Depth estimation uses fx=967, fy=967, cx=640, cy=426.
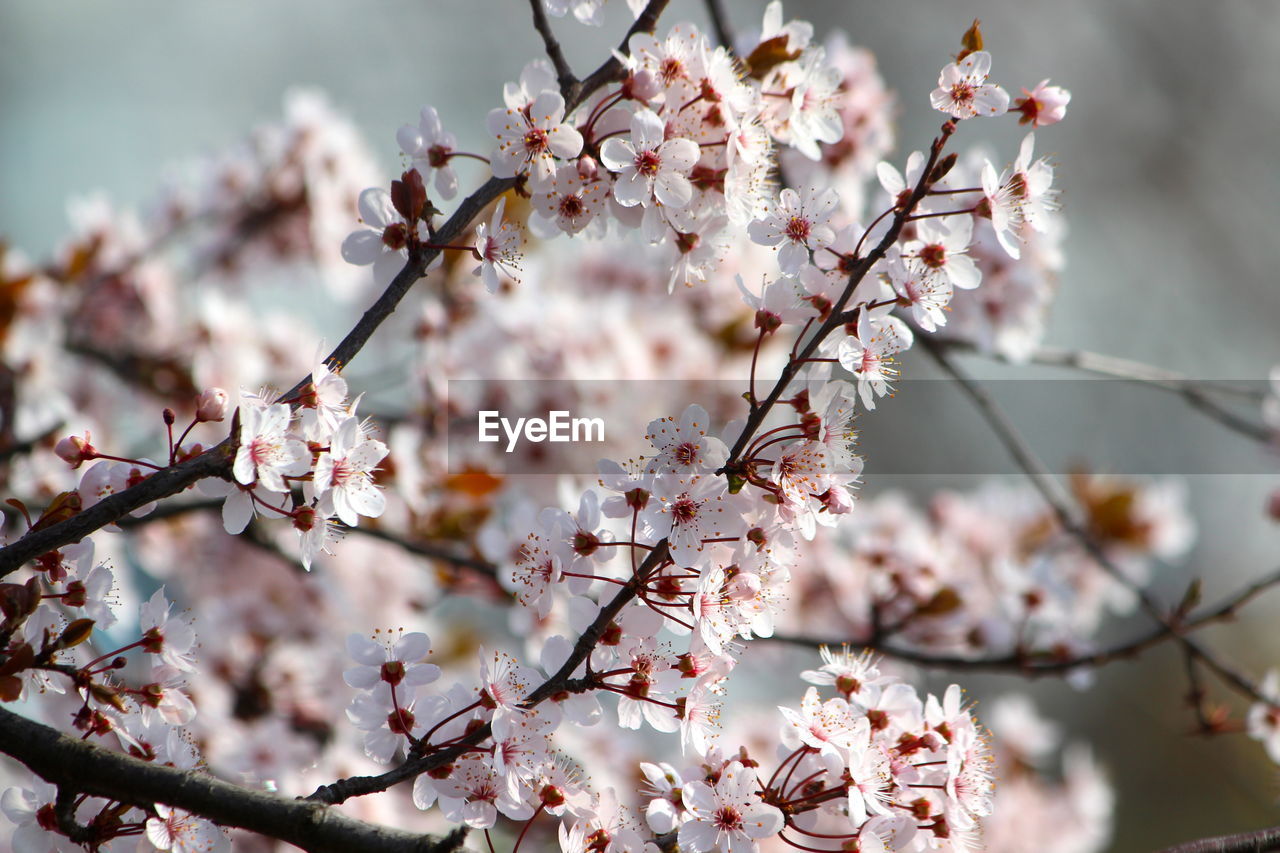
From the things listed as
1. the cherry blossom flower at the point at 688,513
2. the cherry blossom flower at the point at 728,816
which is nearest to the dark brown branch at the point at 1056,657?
the cherry blossom flower at the point at 728,816

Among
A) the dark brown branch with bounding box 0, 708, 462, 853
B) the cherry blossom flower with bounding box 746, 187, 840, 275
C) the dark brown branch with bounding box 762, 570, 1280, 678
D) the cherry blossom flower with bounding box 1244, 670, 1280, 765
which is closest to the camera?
the dark brown branch with bounding box 0, 708, 462, 853

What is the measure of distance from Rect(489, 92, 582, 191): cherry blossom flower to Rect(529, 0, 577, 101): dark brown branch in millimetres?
51

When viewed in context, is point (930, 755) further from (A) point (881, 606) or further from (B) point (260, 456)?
(A) point (881, 606)

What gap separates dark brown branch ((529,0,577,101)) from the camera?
1197 mm

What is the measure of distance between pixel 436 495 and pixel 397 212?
5.44 ft

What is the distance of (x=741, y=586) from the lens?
1.07m

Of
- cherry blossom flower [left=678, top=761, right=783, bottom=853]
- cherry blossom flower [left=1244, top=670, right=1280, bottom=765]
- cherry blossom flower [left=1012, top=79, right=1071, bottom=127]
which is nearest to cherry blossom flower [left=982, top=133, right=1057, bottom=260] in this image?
cherry blossom flower [left=1012, top=79, right=1071, bottom=127]

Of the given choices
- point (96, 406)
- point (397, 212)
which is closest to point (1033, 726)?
point (397, 212)

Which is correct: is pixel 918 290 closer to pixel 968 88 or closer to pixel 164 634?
pixel 968 88

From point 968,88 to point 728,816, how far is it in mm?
878

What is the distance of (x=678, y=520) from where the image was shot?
1037 mm

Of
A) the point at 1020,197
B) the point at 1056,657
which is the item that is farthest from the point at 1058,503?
the point at 1020,197

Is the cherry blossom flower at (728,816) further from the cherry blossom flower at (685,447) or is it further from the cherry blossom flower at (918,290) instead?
the cherry blossom flower at (918,290)

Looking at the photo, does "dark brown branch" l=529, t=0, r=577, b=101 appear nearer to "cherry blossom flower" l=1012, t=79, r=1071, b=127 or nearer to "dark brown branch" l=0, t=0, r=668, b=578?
"dark brown branch" l=0, t=0, r=668, b=578
